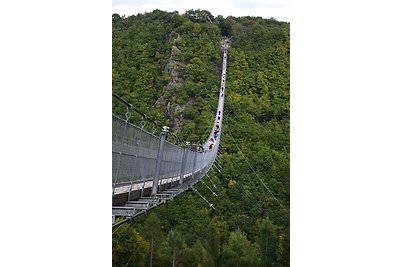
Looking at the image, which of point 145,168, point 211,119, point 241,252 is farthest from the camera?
point 211,119

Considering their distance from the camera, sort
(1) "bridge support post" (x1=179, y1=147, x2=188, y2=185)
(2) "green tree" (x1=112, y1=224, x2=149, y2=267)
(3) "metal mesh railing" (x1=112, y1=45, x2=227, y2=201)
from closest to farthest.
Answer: (3) "metal mesh railing" (x1=112, y1=45, x2=227, y2=201), (2) "green tree" (x1=112, y1=224, x2=149, y2=267), (1) "bridge support post" (x1=179, y1=147, x2=188, y2=185)

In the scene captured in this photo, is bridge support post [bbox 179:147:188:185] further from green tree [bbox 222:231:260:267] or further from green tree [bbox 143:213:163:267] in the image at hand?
green tree [bbox 222:231:260:267]

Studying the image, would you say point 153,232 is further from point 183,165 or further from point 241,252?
point 241,252

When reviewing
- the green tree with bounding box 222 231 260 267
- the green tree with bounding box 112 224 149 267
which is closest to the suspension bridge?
the green tree with bounding box 112 224 149 267

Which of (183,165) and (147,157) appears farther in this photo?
(183,165)

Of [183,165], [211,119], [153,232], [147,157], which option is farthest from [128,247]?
[211,119]

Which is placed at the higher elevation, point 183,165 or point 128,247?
point 183,165

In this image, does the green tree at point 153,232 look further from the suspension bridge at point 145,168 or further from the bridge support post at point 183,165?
the bridge support post at point 183,165
